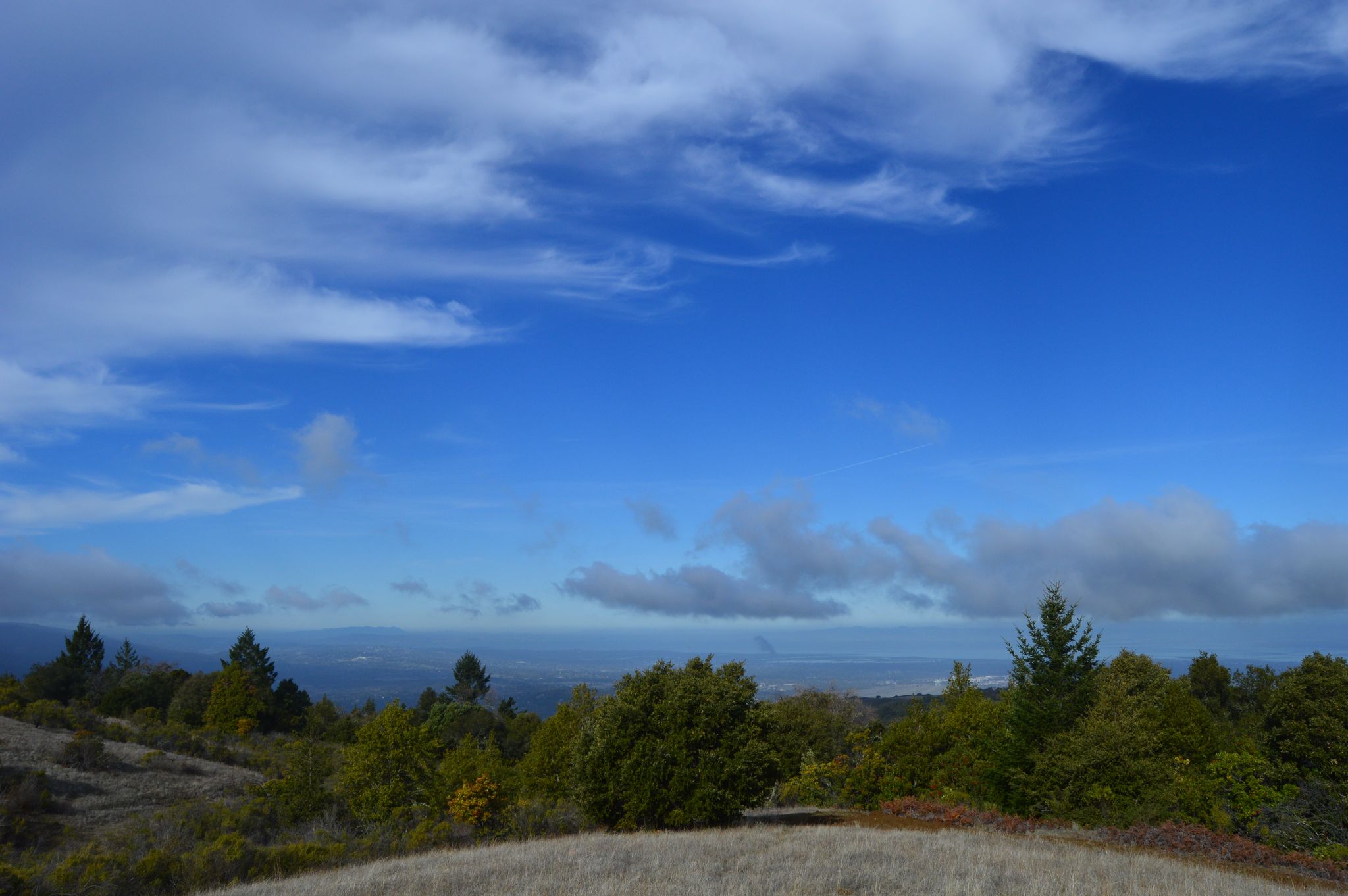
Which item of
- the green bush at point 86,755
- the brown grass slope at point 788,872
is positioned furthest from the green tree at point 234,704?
the brown grass slope at point 788,872

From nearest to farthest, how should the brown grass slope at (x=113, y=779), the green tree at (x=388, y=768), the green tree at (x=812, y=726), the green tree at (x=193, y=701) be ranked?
1. the green tree at (x=388, y=768)
2. the brown grass slope at (x=113, y=779)
3. the green tree at (x=812, y=726)
4. the green tree at (x=193, y=701)

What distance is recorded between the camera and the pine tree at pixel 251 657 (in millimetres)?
87062

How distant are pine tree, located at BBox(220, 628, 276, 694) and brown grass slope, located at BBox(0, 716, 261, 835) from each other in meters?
45.9

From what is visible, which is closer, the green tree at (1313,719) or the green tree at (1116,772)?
the green tree at (1116,772)

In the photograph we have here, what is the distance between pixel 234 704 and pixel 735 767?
61.8 m

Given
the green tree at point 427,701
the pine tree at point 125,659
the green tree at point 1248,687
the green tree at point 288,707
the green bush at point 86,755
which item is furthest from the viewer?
the green tree at point 427,701

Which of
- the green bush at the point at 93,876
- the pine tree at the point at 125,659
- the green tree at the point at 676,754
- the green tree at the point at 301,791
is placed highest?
the green tree at the point at 676,754

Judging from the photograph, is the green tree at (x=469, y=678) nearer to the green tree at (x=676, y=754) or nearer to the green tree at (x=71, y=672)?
the green tree at (x=71, y=672)

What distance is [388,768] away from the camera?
104 feet

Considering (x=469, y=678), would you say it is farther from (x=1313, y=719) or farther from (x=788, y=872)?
(x=788, y=872)

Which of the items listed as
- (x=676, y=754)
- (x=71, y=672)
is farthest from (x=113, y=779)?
(x=71, y=672)

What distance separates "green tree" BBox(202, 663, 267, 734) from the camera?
65750 millimetres

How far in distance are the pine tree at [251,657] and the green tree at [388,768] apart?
209ft

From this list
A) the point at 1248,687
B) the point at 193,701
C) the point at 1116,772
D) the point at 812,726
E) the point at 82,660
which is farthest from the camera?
the point at 82,660
